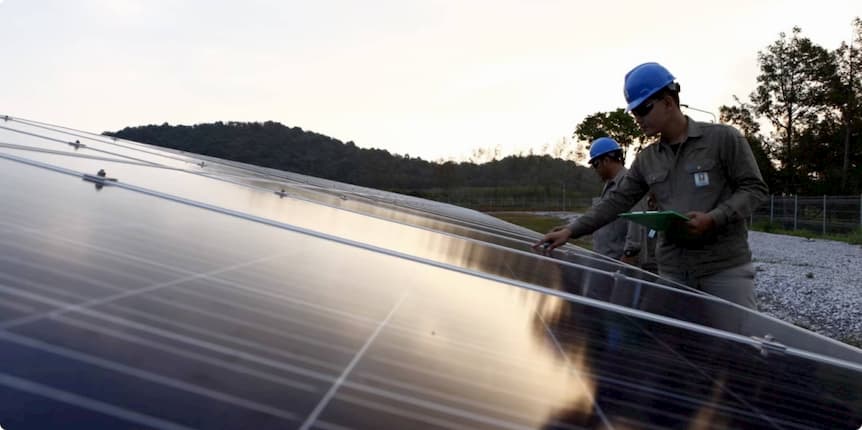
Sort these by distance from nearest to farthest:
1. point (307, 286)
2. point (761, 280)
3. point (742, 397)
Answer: point (742, 397)
point (307, 286)
point (761, 280)

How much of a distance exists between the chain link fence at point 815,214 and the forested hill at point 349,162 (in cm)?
3325

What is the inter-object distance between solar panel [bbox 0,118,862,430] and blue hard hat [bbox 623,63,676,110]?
155 cm

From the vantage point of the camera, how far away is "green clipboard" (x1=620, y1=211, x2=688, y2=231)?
11.4 feet

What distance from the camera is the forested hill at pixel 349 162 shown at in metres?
42.3

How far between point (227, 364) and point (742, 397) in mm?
1516

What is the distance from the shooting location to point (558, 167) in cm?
7419

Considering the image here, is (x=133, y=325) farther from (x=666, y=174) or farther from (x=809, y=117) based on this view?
(x=809, y=117)

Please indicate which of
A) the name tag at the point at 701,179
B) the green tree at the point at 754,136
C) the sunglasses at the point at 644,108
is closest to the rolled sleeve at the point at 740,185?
the name tag at the point at 701,179

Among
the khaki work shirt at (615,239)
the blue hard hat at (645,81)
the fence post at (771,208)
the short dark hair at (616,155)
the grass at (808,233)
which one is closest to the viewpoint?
the blue hard hat at (645,81)

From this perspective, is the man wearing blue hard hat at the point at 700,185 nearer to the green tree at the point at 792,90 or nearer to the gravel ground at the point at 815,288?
the gravel ground at the point at 815,288

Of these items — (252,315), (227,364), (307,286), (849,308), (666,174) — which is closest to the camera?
(227,364)

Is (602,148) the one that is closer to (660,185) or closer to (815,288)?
(660,185)

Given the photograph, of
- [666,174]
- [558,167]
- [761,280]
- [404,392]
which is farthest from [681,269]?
[558,167]

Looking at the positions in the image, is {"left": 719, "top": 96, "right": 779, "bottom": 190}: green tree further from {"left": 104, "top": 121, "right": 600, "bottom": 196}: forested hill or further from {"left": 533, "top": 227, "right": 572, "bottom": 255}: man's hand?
{"left": 533, "top": 227, "right": 572, "bottom": 255}: man's hand
